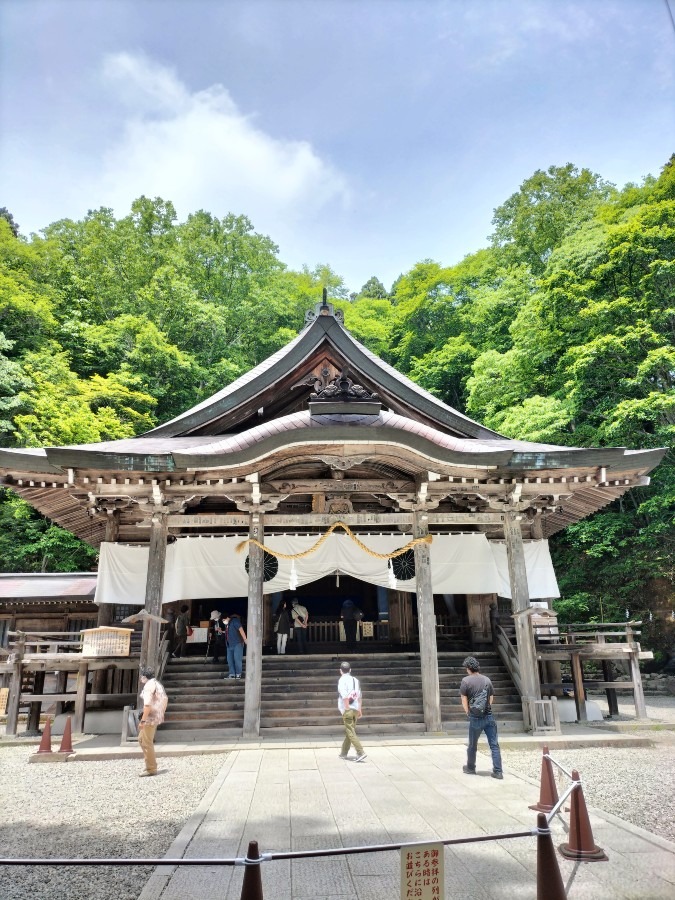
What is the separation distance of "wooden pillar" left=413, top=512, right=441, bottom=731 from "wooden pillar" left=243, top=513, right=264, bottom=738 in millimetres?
2810

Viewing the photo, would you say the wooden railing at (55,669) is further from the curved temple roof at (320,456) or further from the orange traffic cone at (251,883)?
→ the orange traffic cone at (251,883)

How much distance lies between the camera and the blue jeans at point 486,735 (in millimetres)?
6987

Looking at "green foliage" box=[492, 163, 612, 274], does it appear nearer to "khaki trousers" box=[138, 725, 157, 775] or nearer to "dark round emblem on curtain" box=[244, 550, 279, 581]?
"dark round emblem on curtain" box=[244, 550, 279, 581]

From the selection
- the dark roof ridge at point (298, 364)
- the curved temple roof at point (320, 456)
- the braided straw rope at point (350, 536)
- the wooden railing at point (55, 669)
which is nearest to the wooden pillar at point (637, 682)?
the curved temple roof at point (320, 456)

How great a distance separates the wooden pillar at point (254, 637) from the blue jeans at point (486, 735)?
398 cm

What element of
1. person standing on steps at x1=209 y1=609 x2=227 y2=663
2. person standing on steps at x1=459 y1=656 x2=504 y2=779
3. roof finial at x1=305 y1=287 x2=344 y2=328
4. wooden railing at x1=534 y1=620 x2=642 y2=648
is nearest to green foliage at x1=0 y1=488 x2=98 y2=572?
person standing on steps at x1=209 y1=609 x2=227 y2=663

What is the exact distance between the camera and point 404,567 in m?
12.8

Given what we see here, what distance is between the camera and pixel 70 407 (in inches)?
827

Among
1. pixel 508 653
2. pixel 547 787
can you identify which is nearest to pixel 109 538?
pixel 508 653

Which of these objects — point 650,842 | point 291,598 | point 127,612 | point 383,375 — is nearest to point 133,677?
point 127,612

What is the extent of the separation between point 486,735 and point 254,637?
14.7 feet

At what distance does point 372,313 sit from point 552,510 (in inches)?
1007

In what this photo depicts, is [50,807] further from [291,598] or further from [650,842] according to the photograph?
[291,598]

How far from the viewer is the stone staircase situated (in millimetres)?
10367
